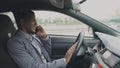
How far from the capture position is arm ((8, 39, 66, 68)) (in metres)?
2.97

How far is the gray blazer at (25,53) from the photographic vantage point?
2982 mm

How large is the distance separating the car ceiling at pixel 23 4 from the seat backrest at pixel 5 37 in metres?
0.19

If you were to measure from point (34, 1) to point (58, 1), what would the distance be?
42cm

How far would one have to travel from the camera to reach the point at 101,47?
2820 millimetres

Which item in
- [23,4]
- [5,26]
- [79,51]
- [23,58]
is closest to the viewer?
[79,51]

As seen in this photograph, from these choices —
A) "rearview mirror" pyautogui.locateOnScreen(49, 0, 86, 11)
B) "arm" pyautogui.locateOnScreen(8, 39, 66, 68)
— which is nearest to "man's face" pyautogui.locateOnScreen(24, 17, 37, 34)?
"arm" pyautogui.locateOnScreen(8, 39, 66, 68)

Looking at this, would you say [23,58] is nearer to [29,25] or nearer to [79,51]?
[29,25]

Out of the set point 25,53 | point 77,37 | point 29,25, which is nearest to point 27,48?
point 25,53

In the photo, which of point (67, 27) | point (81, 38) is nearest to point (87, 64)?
point (81, 38)

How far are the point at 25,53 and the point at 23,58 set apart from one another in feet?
0.18

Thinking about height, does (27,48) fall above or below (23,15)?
below

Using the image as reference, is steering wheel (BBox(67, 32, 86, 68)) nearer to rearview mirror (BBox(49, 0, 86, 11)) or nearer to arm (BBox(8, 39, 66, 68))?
arm (BBox(8, 39, 66, 68))

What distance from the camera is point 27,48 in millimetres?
3145

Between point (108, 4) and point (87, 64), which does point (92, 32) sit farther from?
→ point (108, 4)
